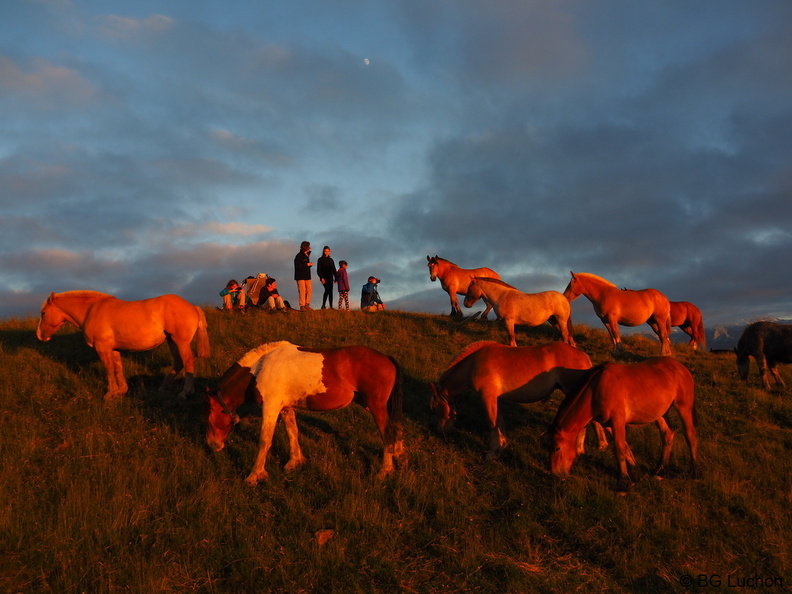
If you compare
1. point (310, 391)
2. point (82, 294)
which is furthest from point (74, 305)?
point (310, 391)

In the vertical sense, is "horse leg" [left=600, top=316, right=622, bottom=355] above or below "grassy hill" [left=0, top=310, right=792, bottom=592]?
above

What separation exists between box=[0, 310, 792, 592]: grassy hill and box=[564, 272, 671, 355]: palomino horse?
5.01 meters

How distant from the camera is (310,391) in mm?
8133

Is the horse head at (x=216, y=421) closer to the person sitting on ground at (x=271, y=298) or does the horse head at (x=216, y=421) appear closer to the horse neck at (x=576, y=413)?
the horse neck at (x=576, y=413)

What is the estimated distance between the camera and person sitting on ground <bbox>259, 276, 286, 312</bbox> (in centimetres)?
2006

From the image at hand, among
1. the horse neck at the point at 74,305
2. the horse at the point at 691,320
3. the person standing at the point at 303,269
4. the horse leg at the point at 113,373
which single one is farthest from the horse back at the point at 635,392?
the person standing at the point at 303,269

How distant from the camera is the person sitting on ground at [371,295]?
23344 millimetres

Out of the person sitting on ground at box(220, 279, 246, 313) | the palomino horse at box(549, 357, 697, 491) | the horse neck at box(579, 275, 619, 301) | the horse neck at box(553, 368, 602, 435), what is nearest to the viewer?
the palomino horse at box(549, 357, 697, 491)

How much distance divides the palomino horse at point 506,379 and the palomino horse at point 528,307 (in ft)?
16.7

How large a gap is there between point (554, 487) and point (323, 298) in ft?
52.2

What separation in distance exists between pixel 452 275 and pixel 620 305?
6.77 m

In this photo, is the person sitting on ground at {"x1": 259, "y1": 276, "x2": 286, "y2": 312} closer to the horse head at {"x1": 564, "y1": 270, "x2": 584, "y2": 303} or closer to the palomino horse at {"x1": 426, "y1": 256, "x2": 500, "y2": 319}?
the palomino horse at {"x1": 426, "y1": 256, "x2": 500, "y2": 319}

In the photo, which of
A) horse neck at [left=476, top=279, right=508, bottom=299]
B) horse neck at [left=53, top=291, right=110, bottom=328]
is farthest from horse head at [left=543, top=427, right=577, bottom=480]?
horse neck at [left=53, top=291, right=110, bottom=328]

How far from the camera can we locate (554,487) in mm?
7555
